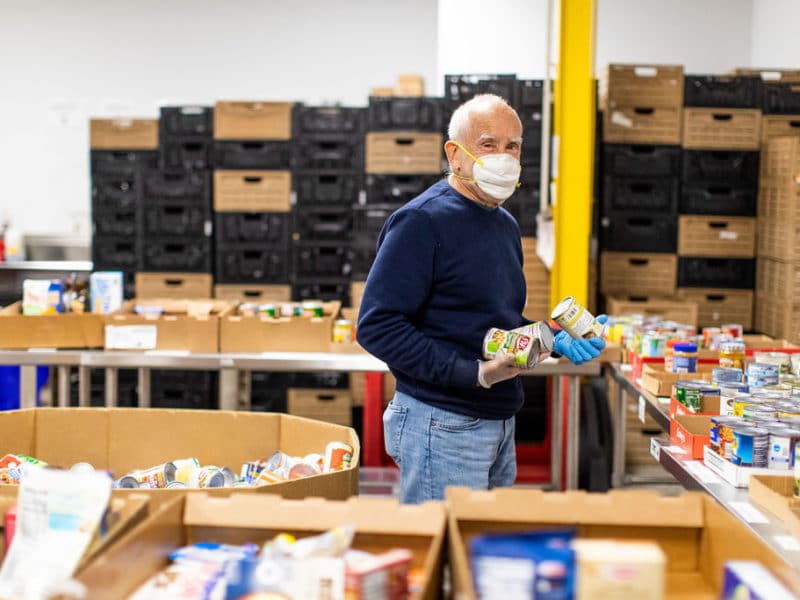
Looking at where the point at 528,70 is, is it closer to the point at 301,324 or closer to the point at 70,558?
the point at 301,324

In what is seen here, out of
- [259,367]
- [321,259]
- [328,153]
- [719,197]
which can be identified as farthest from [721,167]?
[259,367]

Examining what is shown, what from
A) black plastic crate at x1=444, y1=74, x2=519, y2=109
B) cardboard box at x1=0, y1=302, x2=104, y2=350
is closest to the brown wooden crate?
black plastic crate at x1=444, y1=74, x2=519, y2=109

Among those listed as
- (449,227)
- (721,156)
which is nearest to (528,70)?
(721,156)

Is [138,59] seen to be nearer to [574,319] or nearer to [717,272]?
[717,272]

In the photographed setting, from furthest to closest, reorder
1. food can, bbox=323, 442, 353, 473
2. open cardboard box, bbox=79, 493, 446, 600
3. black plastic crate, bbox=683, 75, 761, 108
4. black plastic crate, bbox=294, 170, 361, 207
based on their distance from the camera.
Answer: black plastic crate, bbox=294, 170, 361, 207
black plastic crate, bbox=683, 75, 761, 108
food can, bbox=323, 442, 353, 473
open cardboard box, bbox=79, 493, 446, 600

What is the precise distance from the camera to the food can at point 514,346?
7.94 ft

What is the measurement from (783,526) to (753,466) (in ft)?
1.03

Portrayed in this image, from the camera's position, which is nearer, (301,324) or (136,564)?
(136,564)

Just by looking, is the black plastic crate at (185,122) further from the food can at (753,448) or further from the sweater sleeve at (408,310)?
the food can at (753,448)

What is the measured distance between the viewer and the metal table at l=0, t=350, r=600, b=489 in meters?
4.46

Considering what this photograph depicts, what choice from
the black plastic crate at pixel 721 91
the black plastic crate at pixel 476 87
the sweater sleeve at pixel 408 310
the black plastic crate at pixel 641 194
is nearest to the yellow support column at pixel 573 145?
the black plastic crate at pixel 476 87

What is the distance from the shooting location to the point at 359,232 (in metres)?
6.45

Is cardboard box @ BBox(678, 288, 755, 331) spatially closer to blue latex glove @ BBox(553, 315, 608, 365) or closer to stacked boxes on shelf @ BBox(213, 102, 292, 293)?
stacked boxes on shelf @ BBox(213, 102, 292, 293)

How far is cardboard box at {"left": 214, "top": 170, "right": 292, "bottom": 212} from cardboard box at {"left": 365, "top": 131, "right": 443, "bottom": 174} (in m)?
0.64
